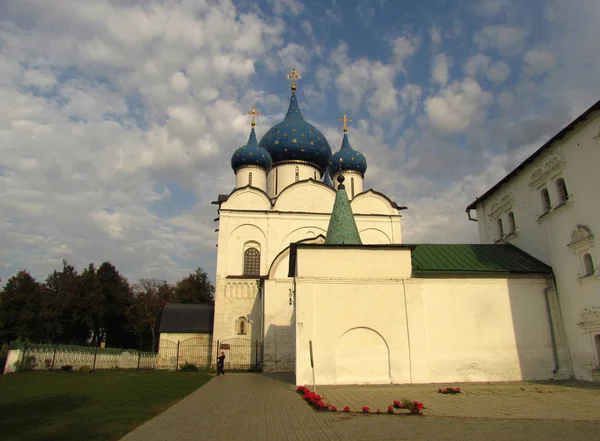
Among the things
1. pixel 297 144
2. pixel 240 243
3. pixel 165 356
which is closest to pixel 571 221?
pixel 240 243

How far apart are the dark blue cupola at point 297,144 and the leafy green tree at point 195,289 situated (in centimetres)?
2210

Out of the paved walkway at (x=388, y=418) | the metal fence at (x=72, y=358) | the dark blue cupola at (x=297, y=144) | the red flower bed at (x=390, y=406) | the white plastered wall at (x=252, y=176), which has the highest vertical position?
the dark blue cupola at (x=297, y=144)

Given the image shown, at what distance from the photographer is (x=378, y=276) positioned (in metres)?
13.3

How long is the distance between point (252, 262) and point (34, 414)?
16626mm

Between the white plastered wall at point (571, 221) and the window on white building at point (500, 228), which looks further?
the window on white building at point (500, 228)

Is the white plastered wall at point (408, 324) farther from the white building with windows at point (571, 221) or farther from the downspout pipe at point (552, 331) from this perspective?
the white building with windows at point (571, 221)

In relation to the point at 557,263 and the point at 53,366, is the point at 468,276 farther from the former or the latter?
the point at 53,366

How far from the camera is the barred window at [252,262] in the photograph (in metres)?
24.1

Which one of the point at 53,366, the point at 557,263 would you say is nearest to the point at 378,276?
the point at 557,263

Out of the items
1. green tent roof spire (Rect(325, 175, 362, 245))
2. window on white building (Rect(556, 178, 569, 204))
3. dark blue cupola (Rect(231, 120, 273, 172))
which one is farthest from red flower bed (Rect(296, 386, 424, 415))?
dark blue cupola (Rect(231, 120, 273, 172))

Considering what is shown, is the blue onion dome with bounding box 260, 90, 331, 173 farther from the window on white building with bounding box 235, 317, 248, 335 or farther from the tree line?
the tree line

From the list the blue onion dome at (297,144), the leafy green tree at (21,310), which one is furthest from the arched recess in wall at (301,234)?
the leafy green tree at (21,310)

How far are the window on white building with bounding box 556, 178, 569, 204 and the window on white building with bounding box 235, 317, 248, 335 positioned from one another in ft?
52.1

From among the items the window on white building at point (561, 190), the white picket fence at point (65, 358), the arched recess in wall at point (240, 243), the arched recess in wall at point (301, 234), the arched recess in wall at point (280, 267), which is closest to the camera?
the window on white building at point (561, 190)
